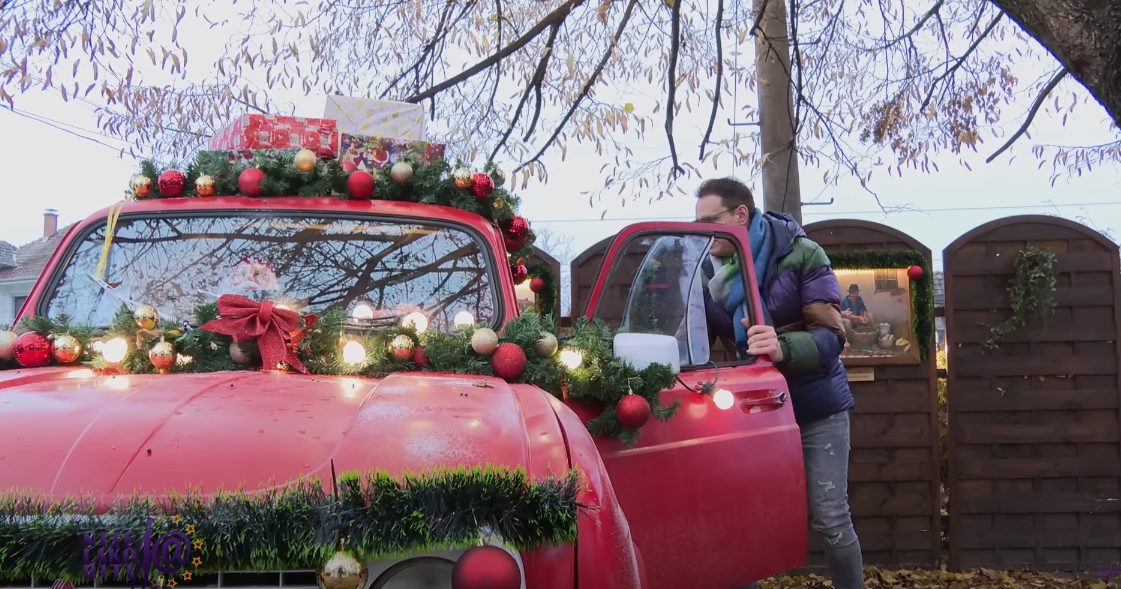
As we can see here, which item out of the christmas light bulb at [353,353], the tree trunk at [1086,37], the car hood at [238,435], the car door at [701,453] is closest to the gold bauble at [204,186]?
the christmas light bulb at [353,353]

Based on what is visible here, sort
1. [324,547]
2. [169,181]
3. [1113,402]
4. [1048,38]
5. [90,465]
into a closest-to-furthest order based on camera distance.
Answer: [324,547], [90,465], [169,181], [1048,38], [1113,402]

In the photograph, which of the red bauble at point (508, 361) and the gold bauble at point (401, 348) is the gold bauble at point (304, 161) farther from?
the red bauble at point (508, 361)

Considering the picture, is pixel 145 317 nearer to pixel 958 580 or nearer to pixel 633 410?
pixel 633 410

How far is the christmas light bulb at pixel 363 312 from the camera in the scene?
105 inches

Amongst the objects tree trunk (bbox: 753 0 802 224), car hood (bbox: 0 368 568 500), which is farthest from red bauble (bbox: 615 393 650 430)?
tree trunk (bbox: 753 0 802 224)

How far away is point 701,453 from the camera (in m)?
2.88

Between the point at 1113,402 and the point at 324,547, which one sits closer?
the point at 324,547

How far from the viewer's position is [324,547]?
1.27 metres

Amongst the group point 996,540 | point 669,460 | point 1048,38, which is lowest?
point 996,540

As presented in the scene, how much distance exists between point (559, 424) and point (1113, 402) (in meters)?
5.79

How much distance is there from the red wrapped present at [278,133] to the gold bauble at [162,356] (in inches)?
46.0

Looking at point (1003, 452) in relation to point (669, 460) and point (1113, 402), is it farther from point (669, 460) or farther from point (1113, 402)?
point (669, 460)

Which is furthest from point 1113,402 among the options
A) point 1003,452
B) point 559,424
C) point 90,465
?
point 90,465

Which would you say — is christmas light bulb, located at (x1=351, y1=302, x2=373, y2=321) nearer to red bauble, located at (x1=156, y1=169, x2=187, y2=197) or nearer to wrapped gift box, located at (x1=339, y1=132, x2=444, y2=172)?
wrapped gift box, located at (x1=339, y1=132, x2=444, y2=172)
